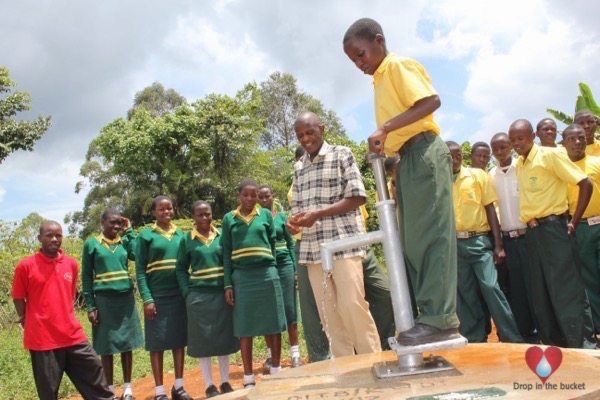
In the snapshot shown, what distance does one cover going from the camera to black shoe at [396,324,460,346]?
219cm

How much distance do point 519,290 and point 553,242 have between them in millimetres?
912

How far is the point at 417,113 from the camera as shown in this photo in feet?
7.53

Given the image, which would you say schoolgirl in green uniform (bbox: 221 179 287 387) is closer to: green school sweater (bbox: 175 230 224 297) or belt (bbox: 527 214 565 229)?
green school sweater (bbox: 175 230 224 297)

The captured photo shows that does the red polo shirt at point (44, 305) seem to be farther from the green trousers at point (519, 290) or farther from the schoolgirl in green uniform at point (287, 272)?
the green trousers at point (519, 290)

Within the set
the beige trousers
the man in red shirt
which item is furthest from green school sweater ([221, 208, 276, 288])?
the beige trousers

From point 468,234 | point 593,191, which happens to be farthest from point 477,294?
point 593,191

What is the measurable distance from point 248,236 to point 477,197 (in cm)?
204

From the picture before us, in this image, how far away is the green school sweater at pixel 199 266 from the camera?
16.0ft

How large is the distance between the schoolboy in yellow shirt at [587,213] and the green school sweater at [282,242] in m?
2.55

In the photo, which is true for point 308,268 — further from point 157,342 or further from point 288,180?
point 288,180

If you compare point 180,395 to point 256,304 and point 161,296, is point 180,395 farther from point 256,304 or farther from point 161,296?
point 256,304

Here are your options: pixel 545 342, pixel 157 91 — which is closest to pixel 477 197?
pixel 545 342

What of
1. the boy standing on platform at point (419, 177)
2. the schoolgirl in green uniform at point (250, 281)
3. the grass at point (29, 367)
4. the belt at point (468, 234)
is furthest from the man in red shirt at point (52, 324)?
the belt at point (468, 234)

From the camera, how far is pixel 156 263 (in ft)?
16.4
